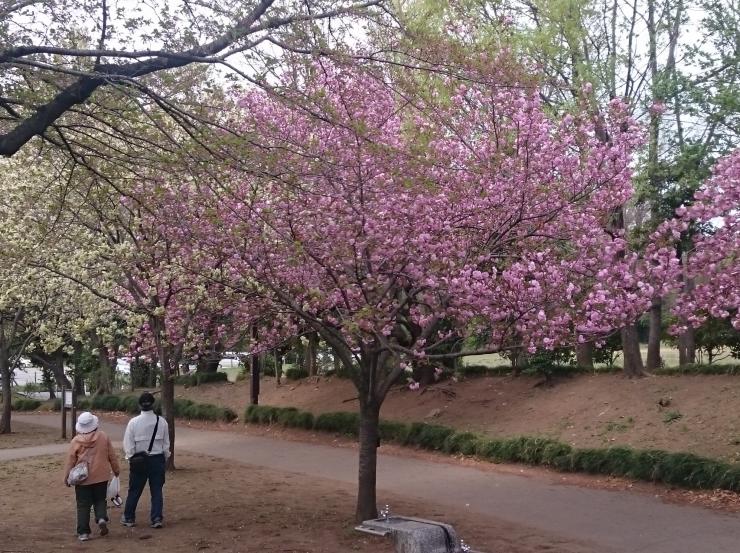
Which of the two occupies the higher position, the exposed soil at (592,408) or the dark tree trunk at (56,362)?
the dark tree trunk at (56,362)

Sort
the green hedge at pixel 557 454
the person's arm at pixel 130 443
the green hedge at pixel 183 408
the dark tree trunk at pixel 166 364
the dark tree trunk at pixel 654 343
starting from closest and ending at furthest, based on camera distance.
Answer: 1. the person's arm at pixel 130 443
2. the green hedge at pixel 557 454
3. the dark tree trunk at pixel 166 364
4. the dark tree trunk at pixel 654 343
5. the green hedge at pixel 183 408

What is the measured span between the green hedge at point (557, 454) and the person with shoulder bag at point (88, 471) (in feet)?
25.1

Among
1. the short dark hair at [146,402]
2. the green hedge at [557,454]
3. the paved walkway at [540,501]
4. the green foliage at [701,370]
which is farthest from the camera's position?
the green foliage at [701,370]

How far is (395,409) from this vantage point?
19547mm

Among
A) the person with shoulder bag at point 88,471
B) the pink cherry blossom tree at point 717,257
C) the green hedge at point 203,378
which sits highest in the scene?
the pink cherry blossom tree at point 717,257

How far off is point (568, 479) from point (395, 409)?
797cm

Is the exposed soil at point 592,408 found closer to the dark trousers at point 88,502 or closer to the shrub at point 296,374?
the shrub at point 296,374

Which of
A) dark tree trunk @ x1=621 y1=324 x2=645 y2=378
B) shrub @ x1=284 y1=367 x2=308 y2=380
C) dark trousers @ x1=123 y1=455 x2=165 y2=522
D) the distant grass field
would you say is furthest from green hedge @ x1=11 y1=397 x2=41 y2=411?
dark trousers @ x1=123 y1=455 x2=165 y2=522

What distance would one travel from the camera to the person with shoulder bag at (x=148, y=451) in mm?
8258

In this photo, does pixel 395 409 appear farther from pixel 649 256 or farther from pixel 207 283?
pixel 649 256

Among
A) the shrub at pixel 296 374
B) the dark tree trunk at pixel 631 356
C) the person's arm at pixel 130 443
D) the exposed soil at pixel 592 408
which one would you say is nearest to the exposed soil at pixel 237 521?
the person's arm at pixel 130 443

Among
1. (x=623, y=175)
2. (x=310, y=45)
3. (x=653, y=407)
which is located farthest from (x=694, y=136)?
(x=310, y=45)

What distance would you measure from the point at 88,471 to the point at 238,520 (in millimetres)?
1980

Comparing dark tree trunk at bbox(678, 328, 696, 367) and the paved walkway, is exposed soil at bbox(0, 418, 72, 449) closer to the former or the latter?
the paved walkway
